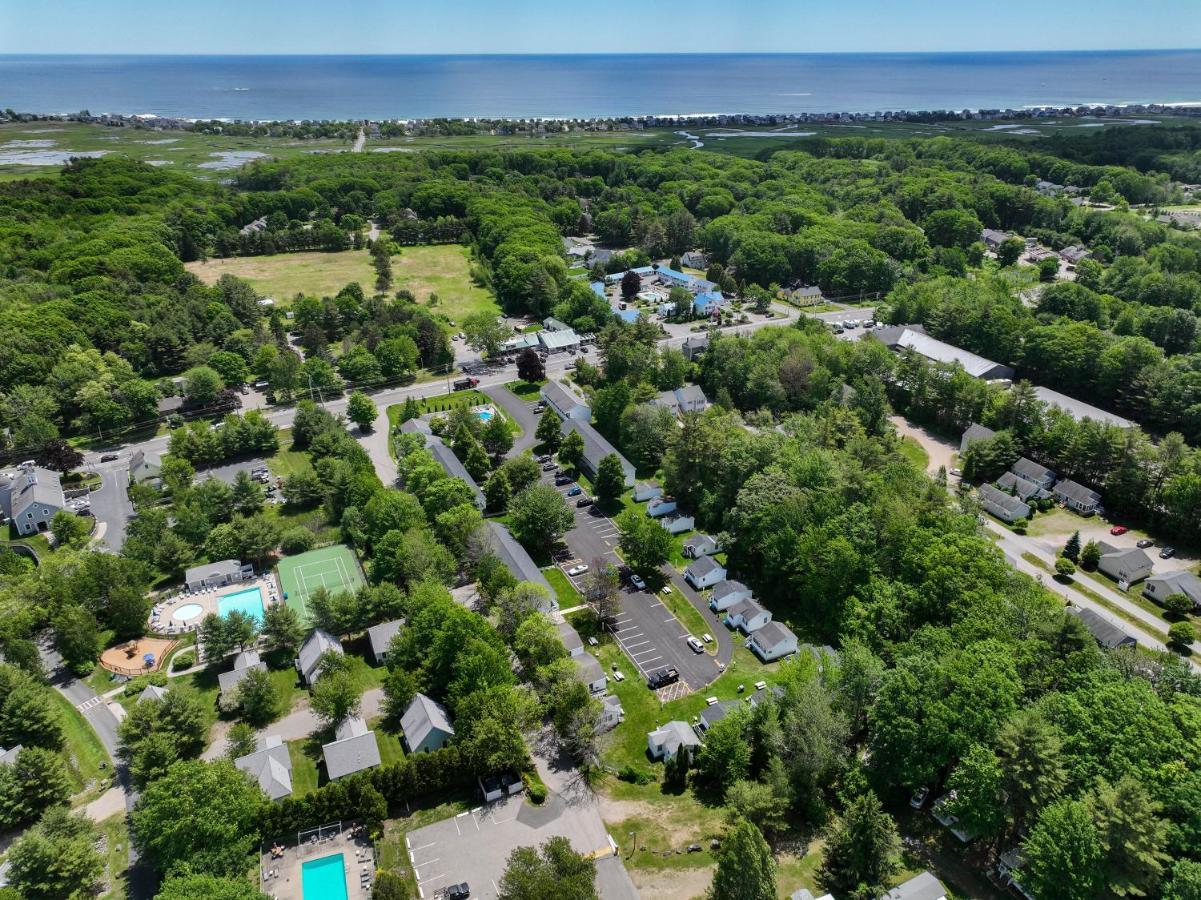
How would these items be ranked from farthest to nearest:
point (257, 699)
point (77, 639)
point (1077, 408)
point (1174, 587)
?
point (1077, 408) → point (1174, 587) → point (77, 639) → point (257, 699)

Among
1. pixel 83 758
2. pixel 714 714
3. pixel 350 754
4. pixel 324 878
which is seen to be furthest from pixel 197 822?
pixel 714 714

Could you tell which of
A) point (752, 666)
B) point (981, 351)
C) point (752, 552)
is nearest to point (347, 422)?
point (752, 552)

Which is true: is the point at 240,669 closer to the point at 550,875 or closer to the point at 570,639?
the point at 570,639

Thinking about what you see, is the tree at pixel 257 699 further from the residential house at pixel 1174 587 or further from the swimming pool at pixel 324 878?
the residential house at pixel 1174 587

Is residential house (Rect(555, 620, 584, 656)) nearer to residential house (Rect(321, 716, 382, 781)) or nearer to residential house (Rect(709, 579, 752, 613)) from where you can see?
residential house (Rect(709, 579, 752, 613))

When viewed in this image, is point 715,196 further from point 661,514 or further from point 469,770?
point 469,770

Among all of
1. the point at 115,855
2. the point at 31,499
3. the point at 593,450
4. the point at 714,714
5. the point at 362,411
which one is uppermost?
the point at 362,411

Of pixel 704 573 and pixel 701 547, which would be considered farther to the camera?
pixel 701 547
